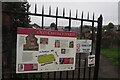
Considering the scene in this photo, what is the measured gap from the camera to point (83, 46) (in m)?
4.61

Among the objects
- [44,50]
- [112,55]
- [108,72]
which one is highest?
[44,50]

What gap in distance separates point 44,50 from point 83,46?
793 millimetres

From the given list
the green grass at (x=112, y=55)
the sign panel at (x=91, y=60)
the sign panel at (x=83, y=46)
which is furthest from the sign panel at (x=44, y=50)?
the green grass at (x=112, y=55)

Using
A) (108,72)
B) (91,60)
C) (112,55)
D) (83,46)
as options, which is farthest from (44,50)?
(112,55)

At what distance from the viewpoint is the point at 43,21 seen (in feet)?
13.7

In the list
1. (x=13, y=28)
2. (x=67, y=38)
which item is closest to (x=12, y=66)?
(x=13, y=28)

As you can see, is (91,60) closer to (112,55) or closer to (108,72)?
(108,72)

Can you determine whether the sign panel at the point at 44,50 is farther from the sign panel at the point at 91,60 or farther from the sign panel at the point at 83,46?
the sign panel at the point at 91,60

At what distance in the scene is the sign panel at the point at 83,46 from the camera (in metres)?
4.55

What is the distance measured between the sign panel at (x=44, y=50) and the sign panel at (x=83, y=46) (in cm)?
14

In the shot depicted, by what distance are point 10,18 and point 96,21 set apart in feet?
5.35

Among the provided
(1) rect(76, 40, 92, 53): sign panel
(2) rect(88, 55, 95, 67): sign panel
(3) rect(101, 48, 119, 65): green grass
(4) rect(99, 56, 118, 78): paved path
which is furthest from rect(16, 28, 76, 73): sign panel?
(3) rect(101, 48, 119, 65): green grass

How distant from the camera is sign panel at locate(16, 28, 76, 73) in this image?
3945 millimetres

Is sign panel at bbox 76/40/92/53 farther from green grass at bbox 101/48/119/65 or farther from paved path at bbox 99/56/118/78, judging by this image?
green grass at bbox 101/48/119/65
